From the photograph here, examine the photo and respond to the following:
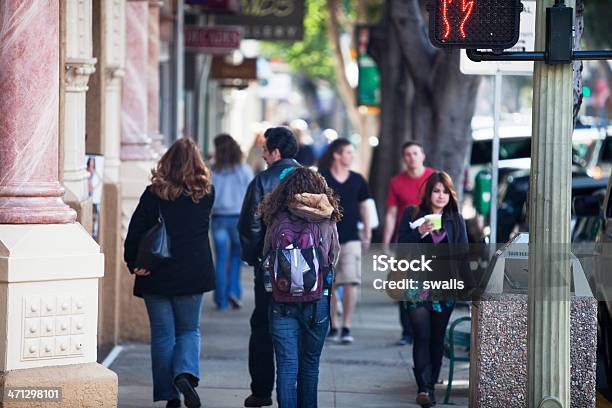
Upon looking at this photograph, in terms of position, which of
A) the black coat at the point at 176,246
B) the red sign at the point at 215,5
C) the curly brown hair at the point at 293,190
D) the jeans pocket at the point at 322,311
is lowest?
the jeans pocket at the point at 322,311

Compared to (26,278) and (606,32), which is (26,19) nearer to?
(26,278)

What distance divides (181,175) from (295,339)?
1.51m

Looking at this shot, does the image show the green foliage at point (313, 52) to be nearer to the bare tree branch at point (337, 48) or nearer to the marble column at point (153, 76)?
the bare tree branch at point (337, 48)

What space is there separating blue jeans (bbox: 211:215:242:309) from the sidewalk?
68cm

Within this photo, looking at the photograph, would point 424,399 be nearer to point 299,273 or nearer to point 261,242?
point 261,242

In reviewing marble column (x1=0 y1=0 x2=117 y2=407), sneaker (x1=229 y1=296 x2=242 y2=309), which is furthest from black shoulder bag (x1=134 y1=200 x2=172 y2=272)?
sneaker (x1=229 y1=296 x2=242 y2=309)

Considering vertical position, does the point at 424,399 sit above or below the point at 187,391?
below

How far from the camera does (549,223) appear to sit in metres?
6.94

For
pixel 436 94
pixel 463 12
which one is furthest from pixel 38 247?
pixel 436 94

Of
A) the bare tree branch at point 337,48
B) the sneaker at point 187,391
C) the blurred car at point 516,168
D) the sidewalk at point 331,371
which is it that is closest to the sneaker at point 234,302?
the sidewalk at point 331,371

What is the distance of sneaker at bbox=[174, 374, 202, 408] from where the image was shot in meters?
8.67

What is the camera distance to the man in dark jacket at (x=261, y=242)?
877cm

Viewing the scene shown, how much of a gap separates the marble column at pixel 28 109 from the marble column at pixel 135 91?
4.59 metres

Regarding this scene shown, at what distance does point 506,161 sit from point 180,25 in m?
8.60
